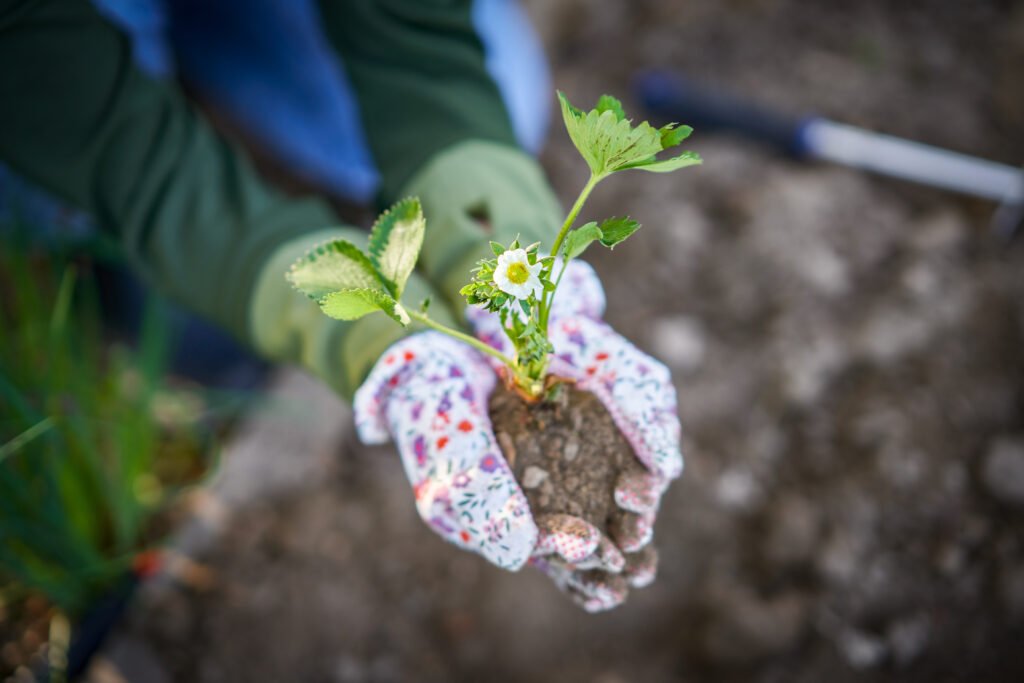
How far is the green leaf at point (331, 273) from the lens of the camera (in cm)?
59

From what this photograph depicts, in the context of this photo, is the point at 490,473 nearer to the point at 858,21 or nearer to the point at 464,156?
the point at 464,156

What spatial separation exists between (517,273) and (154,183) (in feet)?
2.51

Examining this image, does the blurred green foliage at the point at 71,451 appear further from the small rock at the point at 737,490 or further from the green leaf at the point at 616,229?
the small rock at the point at 737,490

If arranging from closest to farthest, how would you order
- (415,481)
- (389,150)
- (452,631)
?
(415,481) < (389,150) < (452,631)

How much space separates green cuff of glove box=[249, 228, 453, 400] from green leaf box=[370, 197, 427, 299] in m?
0.22

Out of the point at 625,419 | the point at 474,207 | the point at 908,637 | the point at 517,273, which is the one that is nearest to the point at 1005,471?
the point at 908,637

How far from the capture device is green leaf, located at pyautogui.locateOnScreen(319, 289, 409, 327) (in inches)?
21.6

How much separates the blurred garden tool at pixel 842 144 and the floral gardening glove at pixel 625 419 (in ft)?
3.50

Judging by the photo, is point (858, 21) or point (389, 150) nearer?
point (389, 150)

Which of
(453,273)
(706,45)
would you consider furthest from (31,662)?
(706,45)

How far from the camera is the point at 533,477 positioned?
719 millimetres

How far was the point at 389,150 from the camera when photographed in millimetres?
1115

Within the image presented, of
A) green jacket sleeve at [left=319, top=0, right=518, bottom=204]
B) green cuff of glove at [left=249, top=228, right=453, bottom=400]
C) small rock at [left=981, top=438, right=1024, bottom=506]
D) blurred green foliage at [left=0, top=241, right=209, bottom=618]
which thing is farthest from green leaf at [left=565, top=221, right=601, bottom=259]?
small rock at [left=981, top=438, right=1024, bottom=506]

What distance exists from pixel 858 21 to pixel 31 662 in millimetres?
2363
